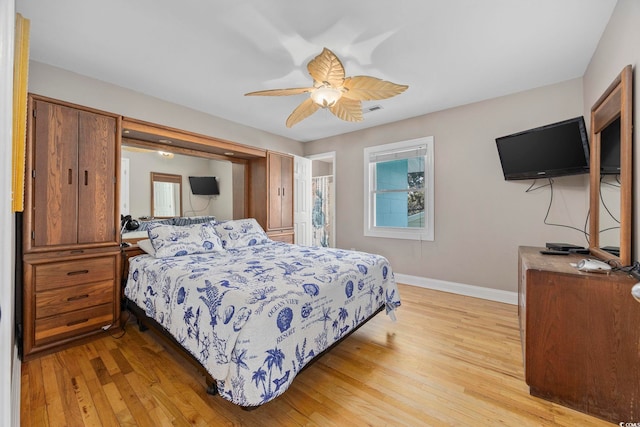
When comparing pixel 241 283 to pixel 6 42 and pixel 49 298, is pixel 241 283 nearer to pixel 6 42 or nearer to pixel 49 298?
pixel 6 42

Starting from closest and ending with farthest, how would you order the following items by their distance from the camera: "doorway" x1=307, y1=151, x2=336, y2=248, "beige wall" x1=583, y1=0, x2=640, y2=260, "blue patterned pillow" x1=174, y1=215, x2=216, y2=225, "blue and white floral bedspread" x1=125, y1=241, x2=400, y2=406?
1. "blue and white floral bedspread" x1=125, y1=241, x2=400, y2=406
2. "beige wall" x1=583, y1=0, x2=640, y2=260
3. "blue patterned pillow" x1=174, y1=215, x2=216, y2=225
4. "doorway" x1=307, y1=151, x2=336, y2=248

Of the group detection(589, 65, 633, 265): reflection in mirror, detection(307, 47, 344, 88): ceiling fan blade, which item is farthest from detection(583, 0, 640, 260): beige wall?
detection(307, 47, 344, 88): ceiling fan blade

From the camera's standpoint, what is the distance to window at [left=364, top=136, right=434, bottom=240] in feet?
12.6

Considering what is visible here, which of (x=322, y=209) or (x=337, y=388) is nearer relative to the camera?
(x=337, y=388)

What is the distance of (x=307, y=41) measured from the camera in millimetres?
2104

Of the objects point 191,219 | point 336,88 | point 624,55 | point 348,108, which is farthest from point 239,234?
point 624,55

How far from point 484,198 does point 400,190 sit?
1164 mm

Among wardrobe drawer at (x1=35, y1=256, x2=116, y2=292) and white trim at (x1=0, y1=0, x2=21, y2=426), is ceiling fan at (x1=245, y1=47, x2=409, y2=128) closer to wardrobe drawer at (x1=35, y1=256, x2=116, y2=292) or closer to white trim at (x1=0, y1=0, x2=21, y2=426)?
white trim at (x1=0, y1=0, x2=21, y2=426)

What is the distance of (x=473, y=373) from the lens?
1.89 metres

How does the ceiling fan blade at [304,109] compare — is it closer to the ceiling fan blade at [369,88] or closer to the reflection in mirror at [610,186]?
the ceiling fan blade at [369,88]

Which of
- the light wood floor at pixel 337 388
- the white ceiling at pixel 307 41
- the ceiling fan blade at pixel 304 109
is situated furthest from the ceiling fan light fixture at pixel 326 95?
the light wood floor at pixel 337 388

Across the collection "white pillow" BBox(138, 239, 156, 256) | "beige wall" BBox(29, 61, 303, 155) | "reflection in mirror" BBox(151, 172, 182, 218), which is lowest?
"white pillow" BBox(138, 239, 156, 256)

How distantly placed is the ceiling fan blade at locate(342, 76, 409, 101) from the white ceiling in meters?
0.34

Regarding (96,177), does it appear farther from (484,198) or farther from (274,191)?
(484,198)
